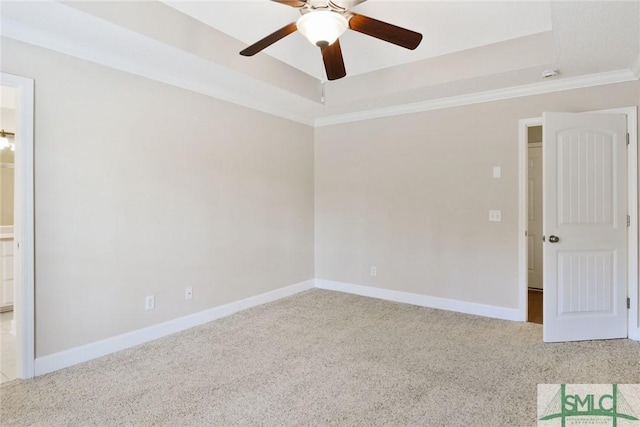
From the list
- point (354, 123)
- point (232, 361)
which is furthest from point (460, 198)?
point (232, 361)

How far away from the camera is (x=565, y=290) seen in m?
3.11

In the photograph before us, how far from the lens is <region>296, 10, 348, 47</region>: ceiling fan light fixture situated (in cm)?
191

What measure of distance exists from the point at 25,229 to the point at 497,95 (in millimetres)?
4218

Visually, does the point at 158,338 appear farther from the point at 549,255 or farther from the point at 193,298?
the point at 549,255

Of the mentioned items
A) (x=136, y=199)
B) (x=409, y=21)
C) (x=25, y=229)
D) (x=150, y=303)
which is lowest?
(x=150, y=303)

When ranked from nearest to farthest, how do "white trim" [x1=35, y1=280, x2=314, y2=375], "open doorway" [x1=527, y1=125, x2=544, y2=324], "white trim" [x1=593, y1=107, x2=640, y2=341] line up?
"white trim" [x1=35, y1=280, x2=314, y2=375] < "white trim" [x1=593, y1=107, x2=640, y2=341] < "open doorway" [x1=527, y1=125, x2=544, y2=324]

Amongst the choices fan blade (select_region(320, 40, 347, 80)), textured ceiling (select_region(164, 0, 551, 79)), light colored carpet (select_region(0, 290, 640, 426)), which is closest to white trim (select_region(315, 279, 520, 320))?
light colored carpet (select_region(0, 290, 640, 426))

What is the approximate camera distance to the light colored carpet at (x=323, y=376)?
1997mm

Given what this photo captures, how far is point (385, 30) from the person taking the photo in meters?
2.02

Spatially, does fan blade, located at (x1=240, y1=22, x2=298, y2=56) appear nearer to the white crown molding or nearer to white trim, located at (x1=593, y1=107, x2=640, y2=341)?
the white crown molding

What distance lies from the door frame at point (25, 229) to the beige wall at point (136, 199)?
5cm

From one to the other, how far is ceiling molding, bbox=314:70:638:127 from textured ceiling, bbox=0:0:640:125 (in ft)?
0.04

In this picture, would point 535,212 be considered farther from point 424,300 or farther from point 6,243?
point 6,243

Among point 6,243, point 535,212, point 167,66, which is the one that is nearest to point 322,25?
point 167,66
